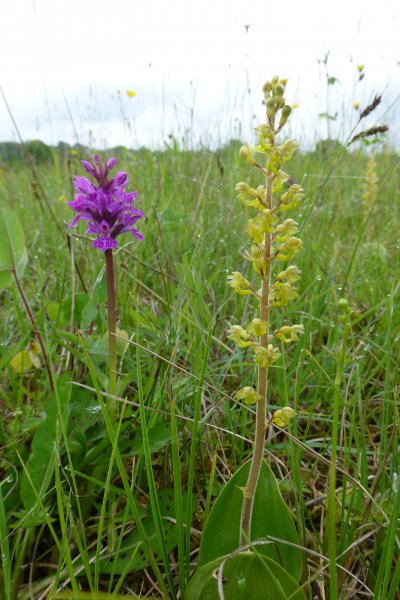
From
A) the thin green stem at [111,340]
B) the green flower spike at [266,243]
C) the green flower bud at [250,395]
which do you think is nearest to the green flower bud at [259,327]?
the green flower spike at [266,243]

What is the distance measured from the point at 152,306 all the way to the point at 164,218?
2.17 feet

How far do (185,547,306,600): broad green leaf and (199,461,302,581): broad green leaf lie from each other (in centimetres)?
8

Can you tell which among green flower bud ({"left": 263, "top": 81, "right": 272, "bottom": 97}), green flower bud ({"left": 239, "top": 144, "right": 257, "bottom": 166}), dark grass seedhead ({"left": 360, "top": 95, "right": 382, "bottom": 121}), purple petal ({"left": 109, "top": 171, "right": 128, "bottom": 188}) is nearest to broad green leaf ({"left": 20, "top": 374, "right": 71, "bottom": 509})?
purple petal ({"left": 109, "top": 171, "right": 128, "bottom": 188})

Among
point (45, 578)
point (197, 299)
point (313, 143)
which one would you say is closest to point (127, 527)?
point (45, 578)

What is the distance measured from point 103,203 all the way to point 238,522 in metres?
0.96

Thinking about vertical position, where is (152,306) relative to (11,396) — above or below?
above

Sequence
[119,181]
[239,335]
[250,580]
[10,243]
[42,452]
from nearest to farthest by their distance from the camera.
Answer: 1. [250,580]
2. [239,335]
3. [42,452]
4. [119,181]
5. [10,243]

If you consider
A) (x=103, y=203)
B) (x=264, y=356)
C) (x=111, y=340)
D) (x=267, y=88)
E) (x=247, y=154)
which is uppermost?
(x=267, y=88)

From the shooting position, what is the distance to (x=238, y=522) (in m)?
1.02

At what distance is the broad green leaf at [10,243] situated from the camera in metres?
1.71

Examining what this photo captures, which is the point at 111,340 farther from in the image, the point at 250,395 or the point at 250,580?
the point at 250,580

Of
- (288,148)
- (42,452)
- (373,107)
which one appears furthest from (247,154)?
(373,107)

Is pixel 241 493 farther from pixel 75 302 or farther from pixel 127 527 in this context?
pixel 75 302

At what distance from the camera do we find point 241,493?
102cm
